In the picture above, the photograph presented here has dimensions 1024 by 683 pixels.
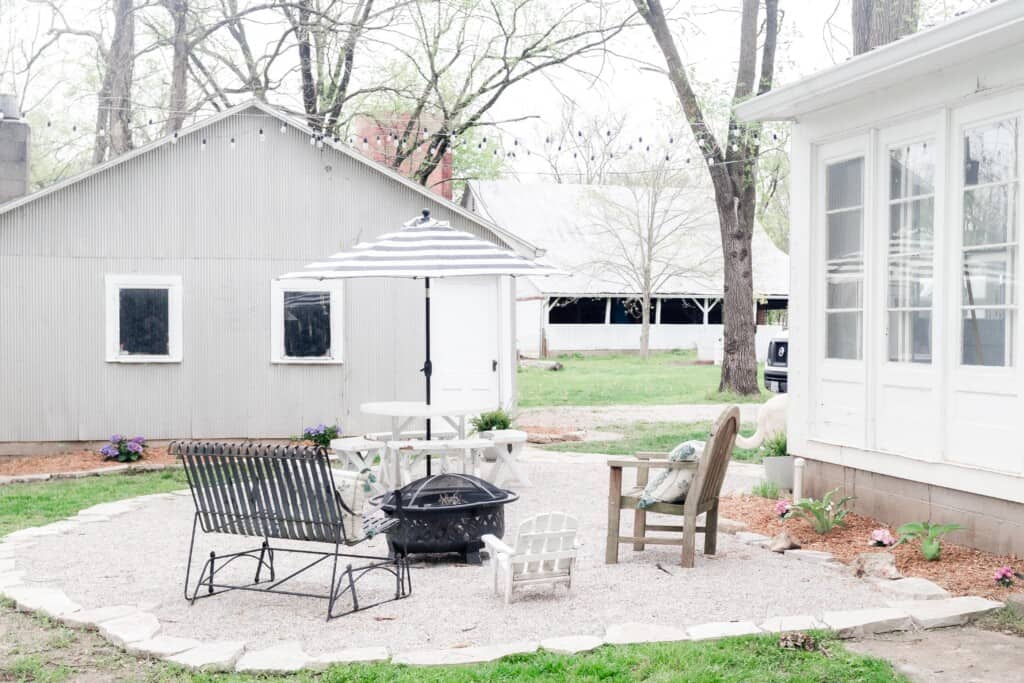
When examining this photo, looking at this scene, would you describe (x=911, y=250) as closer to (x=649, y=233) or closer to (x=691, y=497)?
(x=691, y=497)

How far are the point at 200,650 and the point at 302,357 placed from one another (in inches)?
325

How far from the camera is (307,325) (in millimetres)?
13164

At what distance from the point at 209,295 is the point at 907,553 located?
29.6ft

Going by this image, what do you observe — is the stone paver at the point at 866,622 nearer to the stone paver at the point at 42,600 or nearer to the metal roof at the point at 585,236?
the stone paver at the point at 42,600

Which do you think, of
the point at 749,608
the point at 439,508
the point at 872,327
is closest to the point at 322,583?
the point at 439,508

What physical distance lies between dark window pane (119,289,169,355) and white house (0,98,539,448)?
2cm

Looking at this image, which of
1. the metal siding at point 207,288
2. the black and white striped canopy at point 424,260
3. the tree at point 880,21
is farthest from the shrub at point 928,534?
the metal siding at point 207,288

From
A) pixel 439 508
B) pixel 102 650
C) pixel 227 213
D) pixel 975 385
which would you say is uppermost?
pixel 227 213

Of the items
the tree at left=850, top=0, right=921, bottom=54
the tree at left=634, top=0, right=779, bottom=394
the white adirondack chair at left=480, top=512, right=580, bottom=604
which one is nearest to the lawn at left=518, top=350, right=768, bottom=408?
the tree at left=634, top=0, right=779, bottom=394

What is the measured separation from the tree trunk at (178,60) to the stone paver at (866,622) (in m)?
15.1

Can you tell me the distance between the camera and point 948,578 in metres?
6.10

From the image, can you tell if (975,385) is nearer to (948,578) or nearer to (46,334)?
(948,578)

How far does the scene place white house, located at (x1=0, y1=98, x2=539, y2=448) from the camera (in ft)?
41.6

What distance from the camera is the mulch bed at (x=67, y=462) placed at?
11.6 m
